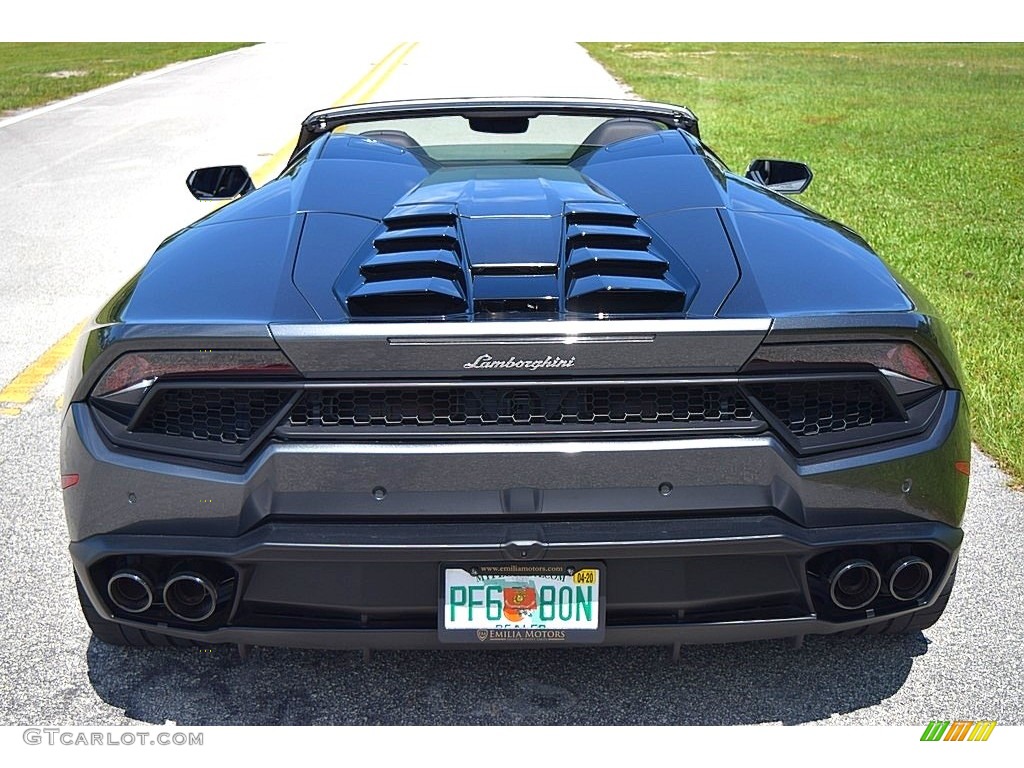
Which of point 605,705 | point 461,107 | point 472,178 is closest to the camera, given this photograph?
point 605,705

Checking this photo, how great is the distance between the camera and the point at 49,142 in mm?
14766

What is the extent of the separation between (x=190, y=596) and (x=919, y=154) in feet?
42.8

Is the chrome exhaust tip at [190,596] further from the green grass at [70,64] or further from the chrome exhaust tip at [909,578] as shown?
the green grass at [70,64]

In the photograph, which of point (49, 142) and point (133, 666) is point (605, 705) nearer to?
point (133, 666)

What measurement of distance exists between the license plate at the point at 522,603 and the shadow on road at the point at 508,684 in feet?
1.06

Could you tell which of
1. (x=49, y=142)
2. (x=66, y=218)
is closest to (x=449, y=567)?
(x=66, y=218)

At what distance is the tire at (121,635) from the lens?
3088mm

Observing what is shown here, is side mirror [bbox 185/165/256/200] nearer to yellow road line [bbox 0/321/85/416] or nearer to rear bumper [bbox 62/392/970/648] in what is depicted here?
A: yellow road line [bbox 0/321/85/416]

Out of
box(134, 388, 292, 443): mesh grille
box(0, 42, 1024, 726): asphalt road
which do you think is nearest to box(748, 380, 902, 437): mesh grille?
box(0, 42, 1024, 726): asphalt road

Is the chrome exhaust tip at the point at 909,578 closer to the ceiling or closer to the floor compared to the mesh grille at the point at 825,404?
closer to the floor

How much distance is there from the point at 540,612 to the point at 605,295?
72cm

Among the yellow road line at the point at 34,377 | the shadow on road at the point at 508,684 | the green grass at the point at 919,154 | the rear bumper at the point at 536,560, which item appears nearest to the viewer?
the rear bumper at the point at 536,560
